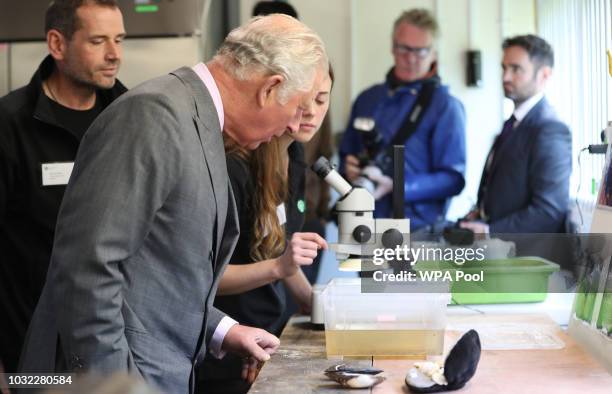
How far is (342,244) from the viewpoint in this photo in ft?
7.59

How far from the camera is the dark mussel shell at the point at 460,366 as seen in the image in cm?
180

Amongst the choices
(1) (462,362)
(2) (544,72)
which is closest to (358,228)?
(1) (462,362)

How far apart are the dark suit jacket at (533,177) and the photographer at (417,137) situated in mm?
494

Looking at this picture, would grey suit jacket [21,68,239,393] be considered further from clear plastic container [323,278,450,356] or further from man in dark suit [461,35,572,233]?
man in dark suit [461,35,572,233]

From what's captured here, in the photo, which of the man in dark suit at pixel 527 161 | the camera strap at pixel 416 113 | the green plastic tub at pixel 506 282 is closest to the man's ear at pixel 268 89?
the green plastic tub at pixel 506 282

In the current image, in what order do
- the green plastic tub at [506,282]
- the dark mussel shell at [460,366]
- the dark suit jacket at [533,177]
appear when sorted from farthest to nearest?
1. the dark suit jacket at [533,177]
2. the green plastic tub at [506,282]
3. the dark mussel shell at [460,366]

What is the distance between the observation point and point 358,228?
2.28m

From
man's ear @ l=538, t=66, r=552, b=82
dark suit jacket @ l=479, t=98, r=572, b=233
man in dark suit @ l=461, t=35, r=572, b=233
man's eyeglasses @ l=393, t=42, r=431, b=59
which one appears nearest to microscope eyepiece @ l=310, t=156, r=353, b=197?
man in dark suit @ l=461, t=35, r=572, b=233

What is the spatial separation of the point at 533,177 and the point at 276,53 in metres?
2.18

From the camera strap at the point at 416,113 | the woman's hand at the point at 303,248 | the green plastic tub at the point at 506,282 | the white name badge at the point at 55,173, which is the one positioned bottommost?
the green plastic tub at the point at 506,282

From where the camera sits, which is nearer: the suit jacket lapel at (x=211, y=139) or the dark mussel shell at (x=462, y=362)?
the suit jacket lapel at (x=211, y=139)

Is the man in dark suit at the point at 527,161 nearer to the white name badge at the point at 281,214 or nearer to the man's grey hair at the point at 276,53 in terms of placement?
the white name badge at the point at 281,214

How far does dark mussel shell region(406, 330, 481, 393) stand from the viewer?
180 cm

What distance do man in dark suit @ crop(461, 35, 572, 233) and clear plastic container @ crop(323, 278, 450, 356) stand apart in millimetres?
1439
